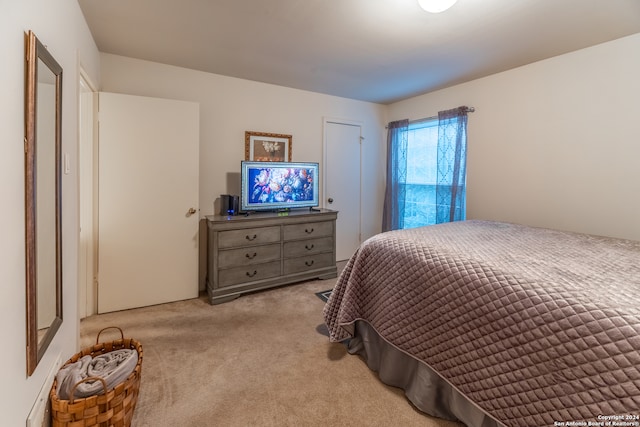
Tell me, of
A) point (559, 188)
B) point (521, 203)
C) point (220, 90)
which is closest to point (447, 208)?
point (521, 203)

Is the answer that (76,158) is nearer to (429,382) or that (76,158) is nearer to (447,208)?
(429,382)

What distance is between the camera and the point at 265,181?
3443 mm

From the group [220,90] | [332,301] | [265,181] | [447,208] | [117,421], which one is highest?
[220,90]

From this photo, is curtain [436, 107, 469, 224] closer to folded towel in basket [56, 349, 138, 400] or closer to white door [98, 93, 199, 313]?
white door [98, 93, 199, 313]

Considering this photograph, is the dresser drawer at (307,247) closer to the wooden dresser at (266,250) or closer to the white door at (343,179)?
the wooden dresser at (266,250)

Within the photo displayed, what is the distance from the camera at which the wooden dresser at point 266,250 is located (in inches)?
118

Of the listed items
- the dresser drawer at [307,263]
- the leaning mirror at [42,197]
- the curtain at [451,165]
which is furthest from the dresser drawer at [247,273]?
the curtain at [451,165]

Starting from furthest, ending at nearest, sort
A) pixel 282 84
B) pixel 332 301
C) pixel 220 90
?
1. pixel 282 84
2. pixel 220 90
3. pixel 332 301

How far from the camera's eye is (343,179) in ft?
14.6

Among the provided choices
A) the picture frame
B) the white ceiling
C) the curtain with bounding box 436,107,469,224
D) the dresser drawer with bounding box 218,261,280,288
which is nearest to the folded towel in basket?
the dresser drawer with bounding box 218,261,280,288

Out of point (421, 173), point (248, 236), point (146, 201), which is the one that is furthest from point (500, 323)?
point (421, 173)

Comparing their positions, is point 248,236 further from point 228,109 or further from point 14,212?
point 14,212

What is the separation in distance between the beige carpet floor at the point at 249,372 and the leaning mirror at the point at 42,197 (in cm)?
71

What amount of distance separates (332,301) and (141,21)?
2.55 m
